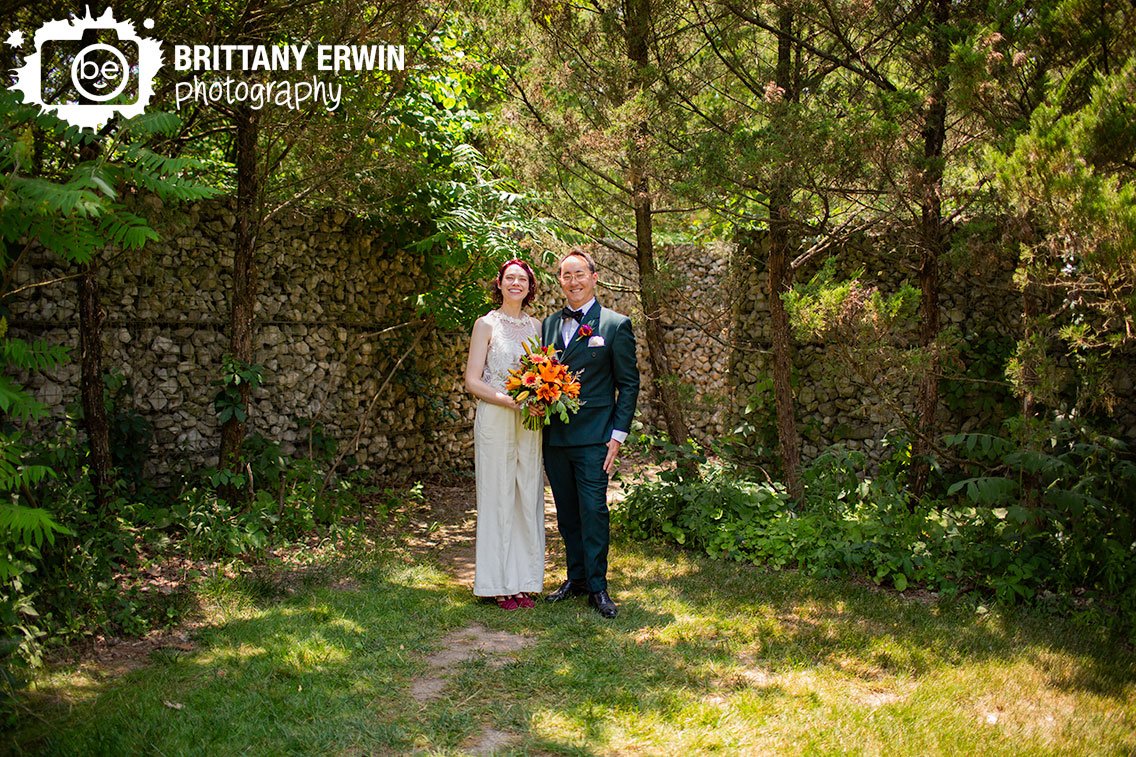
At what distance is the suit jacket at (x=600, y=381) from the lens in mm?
4891

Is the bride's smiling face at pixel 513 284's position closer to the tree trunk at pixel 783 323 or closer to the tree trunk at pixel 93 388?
the tree trunk at pixel 783 323

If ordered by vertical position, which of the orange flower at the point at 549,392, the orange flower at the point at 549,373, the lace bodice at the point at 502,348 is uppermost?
the lace bodice at the point at 502,348

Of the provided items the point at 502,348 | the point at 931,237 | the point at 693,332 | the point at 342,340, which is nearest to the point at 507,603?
the point at 502,348

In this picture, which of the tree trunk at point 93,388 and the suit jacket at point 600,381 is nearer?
the suit jacket at point 600,381

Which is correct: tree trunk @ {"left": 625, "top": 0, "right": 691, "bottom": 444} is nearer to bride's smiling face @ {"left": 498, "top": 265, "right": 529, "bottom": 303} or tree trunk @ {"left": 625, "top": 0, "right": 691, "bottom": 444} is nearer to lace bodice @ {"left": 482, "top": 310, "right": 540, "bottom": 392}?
bride's smiling face @ {"left": 498, "top": 265, "right": 529, "bottom": 303}

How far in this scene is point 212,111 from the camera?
19.7ft

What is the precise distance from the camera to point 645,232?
6.91 meters

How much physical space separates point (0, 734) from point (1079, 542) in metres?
5.37

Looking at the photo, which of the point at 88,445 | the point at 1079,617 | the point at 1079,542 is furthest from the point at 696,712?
the point at 88,445

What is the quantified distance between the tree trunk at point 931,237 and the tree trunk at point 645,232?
1.88 metres

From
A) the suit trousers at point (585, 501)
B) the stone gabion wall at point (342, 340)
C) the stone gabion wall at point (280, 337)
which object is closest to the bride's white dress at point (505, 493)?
the suit trousers at point (585, 501)

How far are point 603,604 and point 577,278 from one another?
75.1 inches

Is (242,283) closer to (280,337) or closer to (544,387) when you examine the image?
(280,337)

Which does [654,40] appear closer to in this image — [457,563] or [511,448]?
[511,448]
